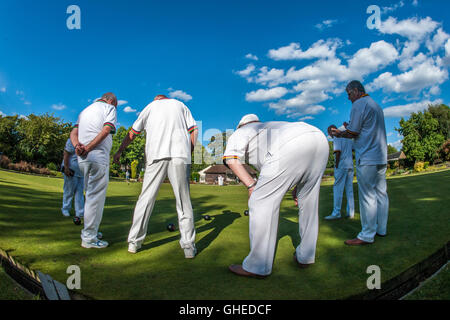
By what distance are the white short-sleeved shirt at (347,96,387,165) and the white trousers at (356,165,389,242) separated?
0.54 feet

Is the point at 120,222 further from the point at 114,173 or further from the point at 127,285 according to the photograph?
the point at 114,173

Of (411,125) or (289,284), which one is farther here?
(411,125)

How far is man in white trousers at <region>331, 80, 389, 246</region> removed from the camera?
14.2ft

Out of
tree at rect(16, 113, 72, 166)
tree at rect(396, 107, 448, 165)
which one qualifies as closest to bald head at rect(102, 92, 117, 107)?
tree at rect(16, 113, 72, 166)

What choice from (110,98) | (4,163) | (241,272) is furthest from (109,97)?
(4,163)

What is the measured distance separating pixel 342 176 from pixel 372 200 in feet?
8.09

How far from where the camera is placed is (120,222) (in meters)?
6.36

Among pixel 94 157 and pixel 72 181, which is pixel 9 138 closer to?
pixel 72 181

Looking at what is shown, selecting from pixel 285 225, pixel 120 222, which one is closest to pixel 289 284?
pixel 285 225

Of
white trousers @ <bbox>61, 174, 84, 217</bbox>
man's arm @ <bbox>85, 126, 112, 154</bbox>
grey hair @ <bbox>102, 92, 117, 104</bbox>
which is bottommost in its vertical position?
white trousers @ <bbox>61, 174, 84, 217</bbox>

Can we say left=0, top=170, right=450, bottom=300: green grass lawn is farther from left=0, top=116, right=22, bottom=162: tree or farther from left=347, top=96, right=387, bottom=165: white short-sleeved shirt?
left=0, top=116, right=22, bottom=162: tree

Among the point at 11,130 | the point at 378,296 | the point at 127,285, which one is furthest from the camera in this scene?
the point at 11,130
